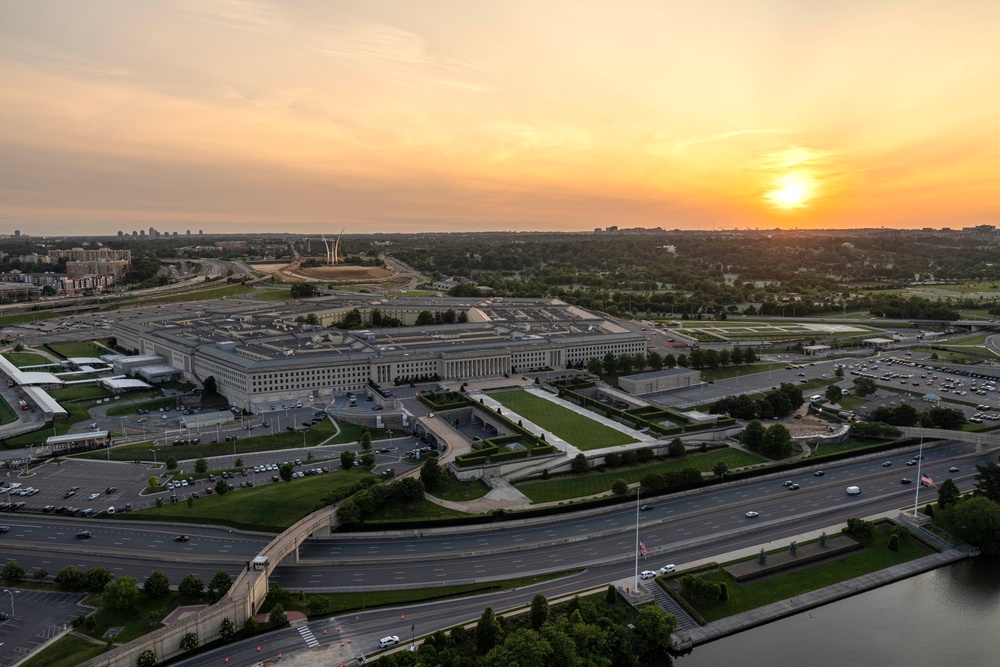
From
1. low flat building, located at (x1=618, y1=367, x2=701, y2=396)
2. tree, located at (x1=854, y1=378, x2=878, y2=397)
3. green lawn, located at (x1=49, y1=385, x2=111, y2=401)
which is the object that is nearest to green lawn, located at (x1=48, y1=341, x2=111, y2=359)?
green lawn, located at (x1=49, y1=385, x2=111, y2=401)

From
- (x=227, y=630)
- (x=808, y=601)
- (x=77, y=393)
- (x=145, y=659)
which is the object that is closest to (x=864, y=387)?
(x=808, y=601)

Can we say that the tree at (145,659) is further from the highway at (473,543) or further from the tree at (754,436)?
the tree at (754,436)

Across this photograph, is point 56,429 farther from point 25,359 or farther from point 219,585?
point 219,585

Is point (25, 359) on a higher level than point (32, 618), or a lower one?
higher

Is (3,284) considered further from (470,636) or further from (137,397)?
(470,636)

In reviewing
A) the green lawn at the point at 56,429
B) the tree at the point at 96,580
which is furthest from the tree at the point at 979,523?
the green lawn at the point at 56,429
